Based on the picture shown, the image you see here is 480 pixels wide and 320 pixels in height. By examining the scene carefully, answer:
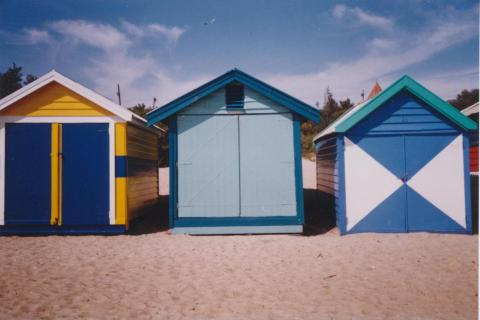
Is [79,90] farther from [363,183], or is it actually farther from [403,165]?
[403,165]

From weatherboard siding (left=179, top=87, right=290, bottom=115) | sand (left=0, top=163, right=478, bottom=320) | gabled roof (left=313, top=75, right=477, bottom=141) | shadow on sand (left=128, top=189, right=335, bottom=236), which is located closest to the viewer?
sand (left=0, top=163, right=478, bottom=320)

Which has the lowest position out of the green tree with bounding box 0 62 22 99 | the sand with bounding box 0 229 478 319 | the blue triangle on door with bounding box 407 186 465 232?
the sand with bounding box 0 229 478 319

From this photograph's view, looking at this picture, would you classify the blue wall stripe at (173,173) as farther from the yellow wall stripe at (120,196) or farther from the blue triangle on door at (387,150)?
the blue triangle on door at (387,150)

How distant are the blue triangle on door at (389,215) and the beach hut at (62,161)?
19.0 feet

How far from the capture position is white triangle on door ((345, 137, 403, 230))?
22.5 feet

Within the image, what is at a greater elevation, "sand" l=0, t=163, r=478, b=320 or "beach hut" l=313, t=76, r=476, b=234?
"beach hut" l=313, t=76, r=476, b=234

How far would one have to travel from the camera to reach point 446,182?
6.82 m

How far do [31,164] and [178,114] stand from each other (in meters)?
3.58

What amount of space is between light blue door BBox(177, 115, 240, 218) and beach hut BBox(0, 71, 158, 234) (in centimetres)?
139

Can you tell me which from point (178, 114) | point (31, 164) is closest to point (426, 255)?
point (178, 114)

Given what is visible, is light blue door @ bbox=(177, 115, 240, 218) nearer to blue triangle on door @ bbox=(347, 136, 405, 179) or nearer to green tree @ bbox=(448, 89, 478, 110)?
blue triangle on door @ bbox=(347, 136, 405, 179)

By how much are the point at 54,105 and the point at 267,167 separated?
17.1 feet

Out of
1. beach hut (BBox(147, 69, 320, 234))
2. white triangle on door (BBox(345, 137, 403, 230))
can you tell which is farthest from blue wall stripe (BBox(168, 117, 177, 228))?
white triangle on door (BBox(345, 137, 403, 230))

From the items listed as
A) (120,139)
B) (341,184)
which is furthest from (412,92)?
(120,139)
